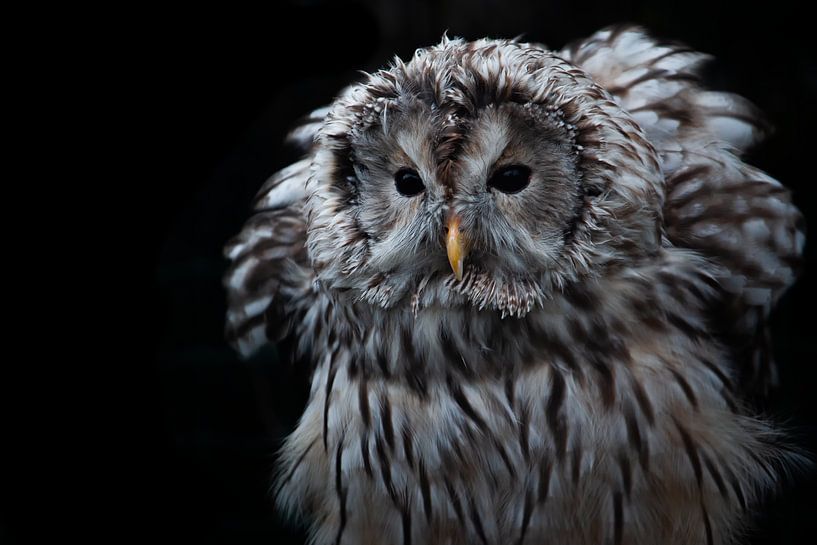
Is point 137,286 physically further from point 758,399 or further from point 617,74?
point 758,399

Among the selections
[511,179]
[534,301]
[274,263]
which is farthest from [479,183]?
[274,263]

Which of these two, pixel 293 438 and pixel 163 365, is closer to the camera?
pixel 293 438

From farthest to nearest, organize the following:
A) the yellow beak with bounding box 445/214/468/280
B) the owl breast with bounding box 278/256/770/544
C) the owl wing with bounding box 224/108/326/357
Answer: the owl wing with bounding box 224/108/326/357, the owl breast with bounding box 278/256/770/544, the yellow beak with bounding box 445/214/468/280

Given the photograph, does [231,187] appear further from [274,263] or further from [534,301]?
[534,301]

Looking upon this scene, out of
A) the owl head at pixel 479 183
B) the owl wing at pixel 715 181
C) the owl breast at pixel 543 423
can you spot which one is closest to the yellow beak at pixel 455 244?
the owl head at pixel 479 183

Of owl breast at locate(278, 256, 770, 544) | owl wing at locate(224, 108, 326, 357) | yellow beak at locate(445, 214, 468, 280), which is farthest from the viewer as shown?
owl wing at locate(224, 108, 326, 357)

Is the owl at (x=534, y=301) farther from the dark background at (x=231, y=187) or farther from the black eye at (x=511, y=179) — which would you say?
the dark background at (x=231, y=187)

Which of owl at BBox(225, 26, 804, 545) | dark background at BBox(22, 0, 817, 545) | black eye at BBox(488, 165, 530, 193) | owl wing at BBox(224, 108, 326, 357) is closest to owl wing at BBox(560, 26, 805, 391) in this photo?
owl at BBox(225, 26, 804, 545)

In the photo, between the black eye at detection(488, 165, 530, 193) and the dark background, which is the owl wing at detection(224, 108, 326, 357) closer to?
the dark background

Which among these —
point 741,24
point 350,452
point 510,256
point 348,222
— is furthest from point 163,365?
point 741,24
